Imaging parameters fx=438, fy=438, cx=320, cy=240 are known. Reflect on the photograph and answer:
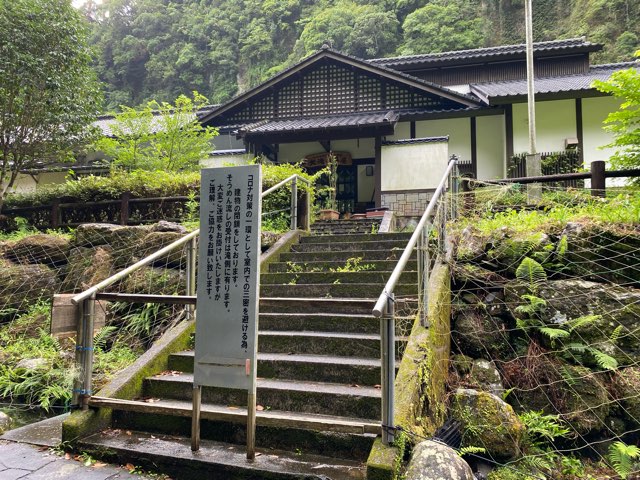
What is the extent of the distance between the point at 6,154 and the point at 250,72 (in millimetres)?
27495

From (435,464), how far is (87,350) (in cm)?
298

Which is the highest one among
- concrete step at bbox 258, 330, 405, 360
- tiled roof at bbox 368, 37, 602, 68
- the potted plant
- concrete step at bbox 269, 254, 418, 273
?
tiled roof at bbox 368, 37, 602, 68

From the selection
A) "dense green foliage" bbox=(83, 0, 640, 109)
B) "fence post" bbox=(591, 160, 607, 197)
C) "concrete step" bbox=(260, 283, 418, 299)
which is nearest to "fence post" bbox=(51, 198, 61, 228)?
"concrete step" bbox=(260, 283, 418, 299)

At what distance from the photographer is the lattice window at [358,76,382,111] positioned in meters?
14.2

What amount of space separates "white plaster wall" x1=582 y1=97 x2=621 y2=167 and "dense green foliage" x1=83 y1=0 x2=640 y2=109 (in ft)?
48.4

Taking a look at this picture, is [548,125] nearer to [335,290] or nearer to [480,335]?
[480,335]

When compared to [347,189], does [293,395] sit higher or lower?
lower

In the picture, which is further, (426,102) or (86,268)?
(426,102)

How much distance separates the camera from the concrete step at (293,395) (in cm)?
358

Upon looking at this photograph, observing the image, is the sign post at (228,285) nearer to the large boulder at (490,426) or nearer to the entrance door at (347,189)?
the large boulder at (490,426)

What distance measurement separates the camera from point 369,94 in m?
14.3

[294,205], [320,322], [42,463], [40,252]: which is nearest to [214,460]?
[42,463]

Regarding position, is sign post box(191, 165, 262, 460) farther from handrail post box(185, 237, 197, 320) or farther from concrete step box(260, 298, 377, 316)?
handrail post box(185, 237, 197, 320)

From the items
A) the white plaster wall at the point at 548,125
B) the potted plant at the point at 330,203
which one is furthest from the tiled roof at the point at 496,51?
the potted plant at the point at 330,203
